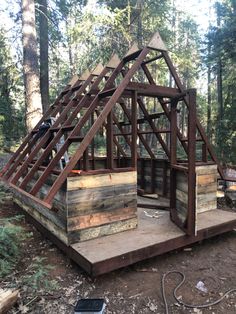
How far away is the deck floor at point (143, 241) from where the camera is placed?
320 centimetres

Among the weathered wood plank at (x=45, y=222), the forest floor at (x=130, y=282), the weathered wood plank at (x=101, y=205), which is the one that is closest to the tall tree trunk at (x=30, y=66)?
the weathered wood plank at (x=45, y=222)

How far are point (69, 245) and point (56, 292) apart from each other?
0.65m

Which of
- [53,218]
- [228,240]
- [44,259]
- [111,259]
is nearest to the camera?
[111,259]

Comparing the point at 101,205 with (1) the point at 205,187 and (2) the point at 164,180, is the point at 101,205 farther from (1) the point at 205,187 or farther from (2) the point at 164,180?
(2) the point at 164,180

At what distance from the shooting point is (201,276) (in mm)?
3438

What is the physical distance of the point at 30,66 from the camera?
6.67 m

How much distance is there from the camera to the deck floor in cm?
320

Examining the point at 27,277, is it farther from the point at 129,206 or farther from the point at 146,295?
the point at 129,206

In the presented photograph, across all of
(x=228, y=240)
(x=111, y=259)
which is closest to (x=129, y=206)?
(x=111, y=259)

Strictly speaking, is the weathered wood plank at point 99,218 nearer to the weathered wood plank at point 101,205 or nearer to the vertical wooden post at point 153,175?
the weathered wood plank at point 101,205

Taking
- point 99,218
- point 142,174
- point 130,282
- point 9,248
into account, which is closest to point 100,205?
point 99,218

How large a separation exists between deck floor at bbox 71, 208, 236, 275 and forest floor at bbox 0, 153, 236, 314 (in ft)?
0.74

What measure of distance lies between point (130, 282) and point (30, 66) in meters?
5.64

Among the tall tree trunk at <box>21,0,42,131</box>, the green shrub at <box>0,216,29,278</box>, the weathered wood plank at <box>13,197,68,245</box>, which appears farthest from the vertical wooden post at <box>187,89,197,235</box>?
the tall tree trunk at <box>21,0,42,131</box>
